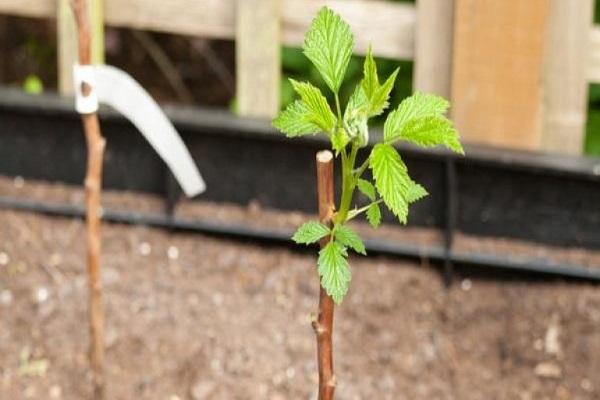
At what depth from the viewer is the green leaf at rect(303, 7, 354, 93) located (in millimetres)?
1338

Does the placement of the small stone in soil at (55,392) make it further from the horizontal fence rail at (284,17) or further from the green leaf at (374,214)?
the green leaf at (374,214)

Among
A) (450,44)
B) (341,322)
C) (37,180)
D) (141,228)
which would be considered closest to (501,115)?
(450,44)

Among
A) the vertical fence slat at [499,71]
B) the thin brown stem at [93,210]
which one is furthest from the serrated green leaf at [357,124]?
the vertical fence slat at [499,71]

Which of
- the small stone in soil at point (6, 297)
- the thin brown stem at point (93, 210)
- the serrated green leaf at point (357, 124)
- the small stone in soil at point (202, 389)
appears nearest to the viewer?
the serrated green leaf at point (357, 124)

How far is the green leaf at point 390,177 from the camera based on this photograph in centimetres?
132

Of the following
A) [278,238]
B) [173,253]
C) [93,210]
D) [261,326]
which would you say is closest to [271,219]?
[278,238]

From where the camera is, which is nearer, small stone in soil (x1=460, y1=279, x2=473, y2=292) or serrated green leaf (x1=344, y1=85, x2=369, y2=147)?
serrated green leaf (x1=344, y1=85, x2=369, y2=147)

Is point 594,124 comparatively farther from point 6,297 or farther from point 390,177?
point 390,177

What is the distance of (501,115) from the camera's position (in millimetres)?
2898

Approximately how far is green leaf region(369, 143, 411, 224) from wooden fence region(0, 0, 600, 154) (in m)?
1.54

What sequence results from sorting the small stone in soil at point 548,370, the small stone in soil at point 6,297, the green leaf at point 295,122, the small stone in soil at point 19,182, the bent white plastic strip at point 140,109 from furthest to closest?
the small stone in soil at point 19,182 → the small stone in soil at point 6,297 → the small stone in soil at point 548,370 → the bent white plastic strip at point 140,109 → the green leaf at point 295,122

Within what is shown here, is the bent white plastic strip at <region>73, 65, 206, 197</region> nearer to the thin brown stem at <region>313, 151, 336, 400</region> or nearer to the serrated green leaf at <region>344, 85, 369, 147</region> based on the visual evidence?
the thin brown stem at <region>313, 151, 336, 400</region>

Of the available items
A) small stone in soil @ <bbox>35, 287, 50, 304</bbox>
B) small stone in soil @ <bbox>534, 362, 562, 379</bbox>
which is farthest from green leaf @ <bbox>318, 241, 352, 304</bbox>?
small stone in soil @ <bbox>35, 287, 50, 304</bbox>

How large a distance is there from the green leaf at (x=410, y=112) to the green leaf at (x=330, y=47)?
65 mm
